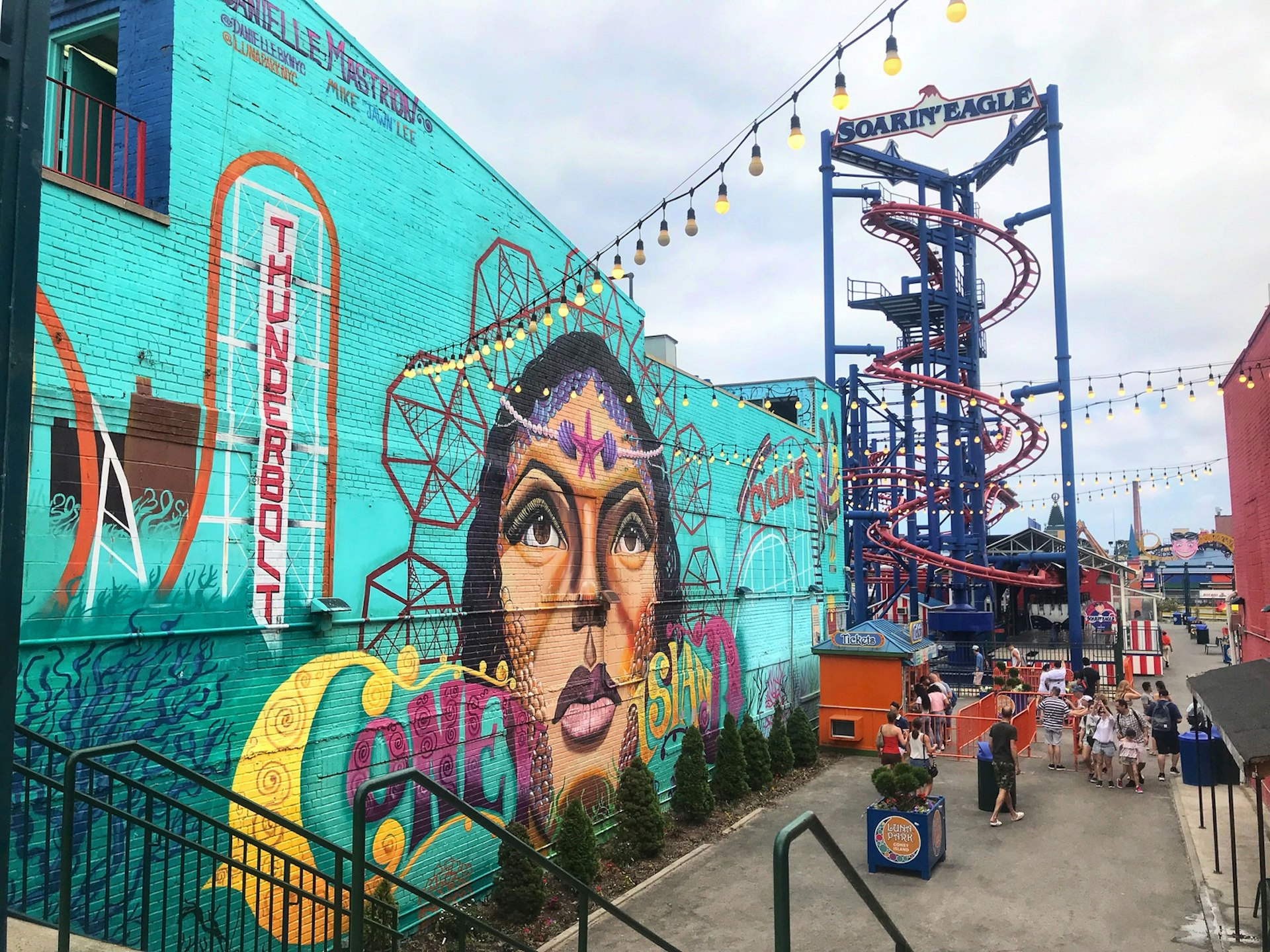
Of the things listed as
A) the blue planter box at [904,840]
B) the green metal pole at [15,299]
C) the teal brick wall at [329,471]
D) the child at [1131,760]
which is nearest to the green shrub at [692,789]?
the teal brick wall at [329,471]

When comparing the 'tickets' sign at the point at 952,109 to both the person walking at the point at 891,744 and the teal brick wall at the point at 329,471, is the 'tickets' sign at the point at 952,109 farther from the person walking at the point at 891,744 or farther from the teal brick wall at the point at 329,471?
the person walking at the point at 891,744

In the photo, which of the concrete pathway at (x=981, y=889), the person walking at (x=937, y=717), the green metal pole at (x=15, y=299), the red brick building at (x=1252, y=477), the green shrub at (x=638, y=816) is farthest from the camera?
the person walking at (x=937, y=717)

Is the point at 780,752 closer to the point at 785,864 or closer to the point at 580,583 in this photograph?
the point at 580,583

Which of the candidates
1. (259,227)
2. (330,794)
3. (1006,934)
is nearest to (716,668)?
(1006,934)

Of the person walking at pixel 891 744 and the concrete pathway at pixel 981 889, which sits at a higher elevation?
the person walking at pixel 891 744

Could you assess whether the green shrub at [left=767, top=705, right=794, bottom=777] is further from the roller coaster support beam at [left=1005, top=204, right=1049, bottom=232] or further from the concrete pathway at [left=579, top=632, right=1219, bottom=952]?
the roller coaster support beam at [left=1005, top=204, right=1049, bottom=232]

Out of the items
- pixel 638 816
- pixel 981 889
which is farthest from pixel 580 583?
pixel 981 889

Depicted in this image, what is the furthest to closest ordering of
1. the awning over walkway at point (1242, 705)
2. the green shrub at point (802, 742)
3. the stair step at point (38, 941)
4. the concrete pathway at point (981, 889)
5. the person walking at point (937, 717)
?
the green shrub at point (802, 742), the person walking at point (937, 717), the concrete pathway at point (981, 889), the awning over walkway at point (1242, 705), the stair step at point (38, 941)

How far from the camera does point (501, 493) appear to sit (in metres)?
11.9

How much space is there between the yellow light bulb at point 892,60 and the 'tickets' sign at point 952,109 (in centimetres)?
2600

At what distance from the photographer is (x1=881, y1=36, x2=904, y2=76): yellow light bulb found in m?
6.55

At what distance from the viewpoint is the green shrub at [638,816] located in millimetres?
13102

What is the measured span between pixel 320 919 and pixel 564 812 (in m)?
4.24

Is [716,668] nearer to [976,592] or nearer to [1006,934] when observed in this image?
[1006,934]
